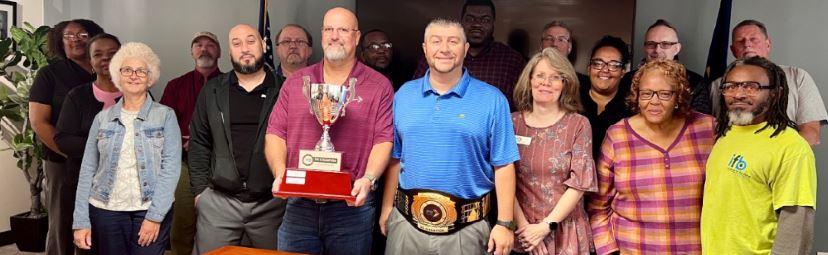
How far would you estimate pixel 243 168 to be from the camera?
8.52 ft

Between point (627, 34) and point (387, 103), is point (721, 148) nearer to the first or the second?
point (387, 103)

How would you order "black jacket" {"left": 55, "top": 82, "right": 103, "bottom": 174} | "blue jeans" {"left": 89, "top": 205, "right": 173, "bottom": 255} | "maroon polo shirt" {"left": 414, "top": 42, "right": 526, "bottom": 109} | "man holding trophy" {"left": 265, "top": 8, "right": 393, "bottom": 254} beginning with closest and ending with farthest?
1. "man holding trophy" {"left": 265, "top": 8, "right": 393, "bottom": 254}
2. "blue jeans" {"left": 89, "top": 205, "right": 173, "bottom": 255}
3. "black jacket" {"left": 55, "top": 82, "right": 103, "bottom": 174}
4. "maroon polo shirt" {"left": 414, "top": 42, "right": 526, "bottom": 109}

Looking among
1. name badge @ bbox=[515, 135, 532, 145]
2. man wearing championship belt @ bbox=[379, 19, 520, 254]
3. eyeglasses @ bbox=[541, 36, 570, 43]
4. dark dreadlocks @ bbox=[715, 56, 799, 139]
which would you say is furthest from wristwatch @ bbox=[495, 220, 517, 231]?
eyeglasses @ bbox=[541, 36, 570, 43]

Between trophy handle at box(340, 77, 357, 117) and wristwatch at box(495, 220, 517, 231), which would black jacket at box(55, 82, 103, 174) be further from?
wristwatch at box(495, 220, 517, 231)

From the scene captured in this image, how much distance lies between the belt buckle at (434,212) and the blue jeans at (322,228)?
35 cm

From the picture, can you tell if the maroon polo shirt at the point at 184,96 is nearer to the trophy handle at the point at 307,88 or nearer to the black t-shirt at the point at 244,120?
the black t-shirt at the point at 244,120

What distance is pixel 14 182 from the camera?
15.9 ft

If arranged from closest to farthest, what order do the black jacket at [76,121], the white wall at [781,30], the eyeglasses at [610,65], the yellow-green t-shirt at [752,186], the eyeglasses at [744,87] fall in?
the yellow-green t-shirt at [752,186] < the eyeglasses at [744,87] < the eyeglasses at [610,65] < the black jacket at [76,121] < the white wall at [781,30]

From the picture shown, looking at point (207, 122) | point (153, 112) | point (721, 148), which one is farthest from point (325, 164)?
point (721, 148)

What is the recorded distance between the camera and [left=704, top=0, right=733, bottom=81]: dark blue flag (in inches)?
146

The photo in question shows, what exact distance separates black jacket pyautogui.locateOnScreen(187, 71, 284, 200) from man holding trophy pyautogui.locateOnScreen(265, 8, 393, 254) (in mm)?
195

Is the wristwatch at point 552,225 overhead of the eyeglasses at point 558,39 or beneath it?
beneath

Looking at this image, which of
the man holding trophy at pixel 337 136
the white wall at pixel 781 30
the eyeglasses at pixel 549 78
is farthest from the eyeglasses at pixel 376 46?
the eyeglasses at pixel 549 78

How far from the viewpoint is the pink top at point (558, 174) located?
222 centimetres
